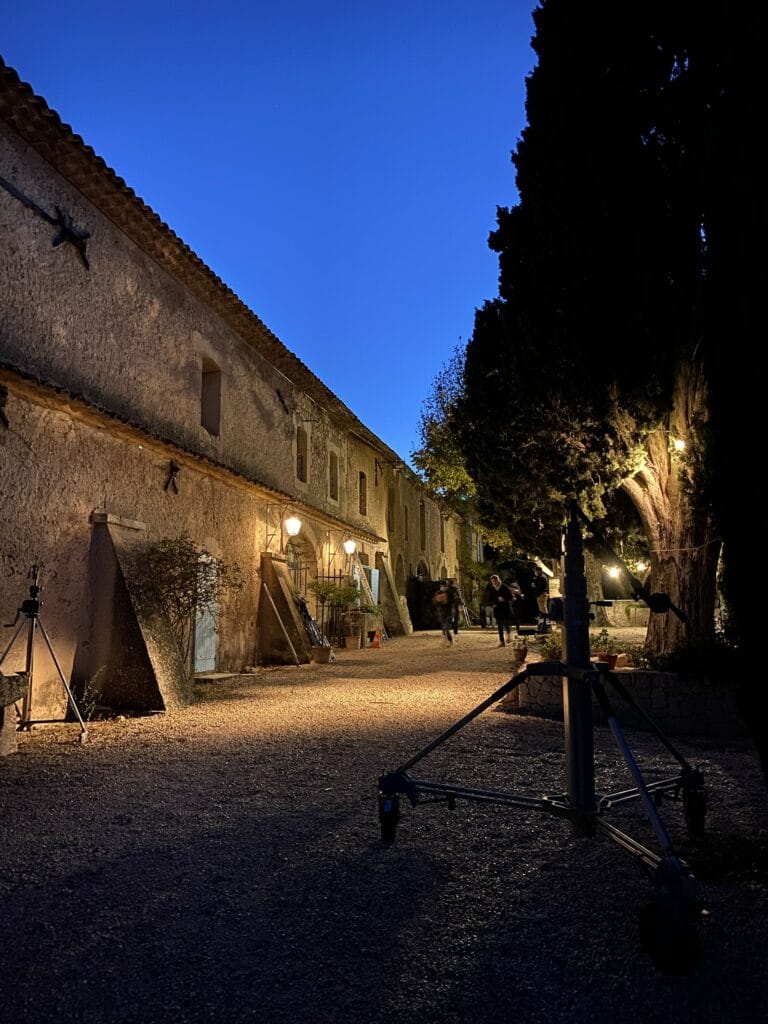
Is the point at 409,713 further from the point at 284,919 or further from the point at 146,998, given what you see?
the point at 146,998

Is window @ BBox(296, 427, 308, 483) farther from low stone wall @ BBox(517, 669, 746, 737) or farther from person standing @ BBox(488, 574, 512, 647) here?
low stone wall @ BBox(517, 669, 746, 737)

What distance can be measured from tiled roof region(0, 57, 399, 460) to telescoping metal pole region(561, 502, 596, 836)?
24.7 feet

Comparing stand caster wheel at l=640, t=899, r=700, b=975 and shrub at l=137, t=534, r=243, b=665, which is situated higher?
shrub at l=137, t=534, r=243, b=665

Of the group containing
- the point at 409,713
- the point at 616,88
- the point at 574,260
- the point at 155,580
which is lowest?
the point at 409,713

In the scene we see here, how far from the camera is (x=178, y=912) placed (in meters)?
2.58

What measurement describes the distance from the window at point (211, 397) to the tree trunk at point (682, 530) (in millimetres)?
7440

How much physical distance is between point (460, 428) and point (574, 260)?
121 inches

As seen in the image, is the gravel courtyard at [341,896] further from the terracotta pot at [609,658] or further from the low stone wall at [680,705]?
the terracotta pot at [609,658]

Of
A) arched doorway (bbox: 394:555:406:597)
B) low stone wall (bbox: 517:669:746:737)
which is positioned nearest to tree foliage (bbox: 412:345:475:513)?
arched doorway (bbox: 394:555:406:597)

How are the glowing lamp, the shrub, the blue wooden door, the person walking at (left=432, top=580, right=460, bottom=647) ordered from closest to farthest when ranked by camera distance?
the shrub, the blue wooden door, the glowing lamp, the person walking at (left=432, top=580, right=460, bottom=647)

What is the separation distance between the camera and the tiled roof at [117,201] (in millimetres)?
7066

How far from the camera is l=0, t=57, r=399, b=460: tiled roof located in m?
7.07

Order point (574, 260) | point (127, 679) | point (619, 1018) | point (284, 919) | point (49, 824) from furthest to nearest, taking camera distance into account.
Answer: point (574, 260) < point (127, 679) < point (49, 824) < point (284, 919) < point (619, 1018)

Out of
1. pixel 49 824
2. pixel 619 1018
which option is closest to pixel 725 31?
pixel 619 1018
